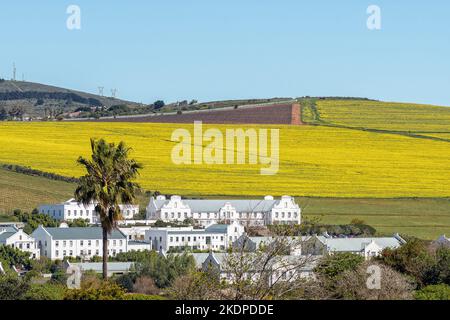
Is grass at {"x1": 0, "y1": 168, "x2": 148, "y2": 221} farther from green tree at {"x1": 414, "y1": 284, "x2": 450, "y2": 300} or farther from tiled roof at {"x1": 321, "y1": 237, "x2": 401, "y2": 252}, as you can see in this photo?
green tree at {"x1": 414, "y1": 284, "x2": 450, "y2": 300}

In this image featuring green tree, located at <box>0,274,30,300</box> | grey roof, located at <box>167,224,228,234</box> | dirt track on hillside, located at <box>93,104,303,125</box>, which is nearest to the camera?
green tree, located at <box>0,274,30,300</box>

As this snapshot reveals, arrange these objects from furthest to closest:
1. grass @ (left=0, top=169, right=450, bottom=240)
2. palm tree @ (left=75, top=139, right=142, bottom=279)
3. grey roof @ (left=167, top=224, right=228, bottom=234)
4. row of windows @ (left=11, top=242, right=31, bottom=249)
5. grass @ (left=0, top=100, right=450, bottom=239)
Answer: grass @ (left=0, top=100, right=450, bottom=239) → grey roof @ (left=167, top=224, right=228, bottom=234) → grass @ (left=0, top=169, right=450, bottom=240) → row of windows @ (left=11, top=242, right=31, bottom=249) → palm tree @ (left=75, top=139, right=142, bottom=279)

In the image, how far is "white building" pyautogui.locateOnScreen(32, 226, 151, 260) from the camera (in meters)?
87.1

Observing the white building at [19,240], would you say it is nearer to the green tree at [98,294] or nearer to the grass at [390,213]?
the grass at [390,213]

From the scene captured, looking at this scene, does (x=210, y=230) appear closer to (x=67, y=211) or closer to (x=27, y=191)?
(x=67, y=211)

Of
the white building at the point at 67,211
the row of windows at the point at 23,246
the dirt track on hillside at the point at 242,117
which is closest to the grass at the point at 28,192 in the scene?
the white building at the point at 67,211

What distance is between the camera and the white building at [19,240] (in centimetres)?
8369

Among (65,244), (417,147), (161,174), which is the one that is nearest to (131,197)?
(65,244)

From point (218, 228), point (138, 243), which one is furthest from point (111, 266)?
point (218, 228)

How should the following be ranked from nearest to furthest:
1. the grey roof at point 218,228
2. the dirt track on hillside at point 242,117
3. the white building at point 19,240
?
the white building at point 19,240, the grey roof at point 218,228, the dirt track on hillside at point 242,117

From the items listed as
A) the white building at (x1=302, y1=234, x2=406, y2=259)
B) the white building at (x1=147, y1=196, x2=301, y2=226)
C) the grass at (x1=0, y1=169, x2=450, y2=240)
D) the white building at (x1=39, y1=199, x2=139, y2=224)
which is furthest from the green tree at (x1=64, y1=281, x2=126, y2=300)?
Answer: the white building at (x1=147, y1=196, x2=301, y2=226)

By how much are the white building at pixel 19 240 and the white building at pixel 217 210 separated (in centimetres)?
1795

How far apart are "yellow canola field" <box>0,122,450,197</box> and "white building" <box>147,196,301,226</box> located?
1.09 metres

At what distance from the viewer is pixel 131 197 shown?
42.5m
